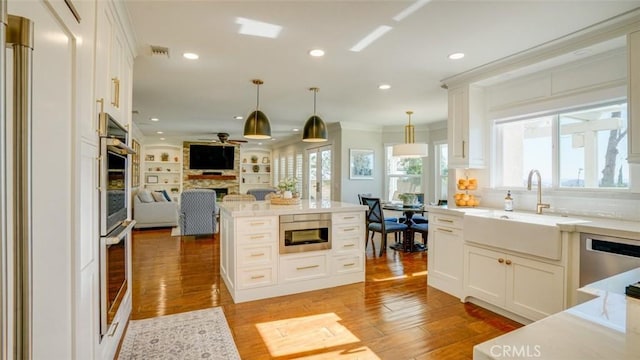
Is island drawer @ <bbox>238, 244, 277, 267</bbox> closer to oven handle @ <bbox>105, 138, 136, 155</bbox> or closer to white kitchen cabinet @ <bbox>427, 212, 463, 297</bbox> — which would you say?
oven handle @ <bbox>105, 138, 136, 155</bbox>

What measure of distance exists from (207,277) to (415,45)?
3.48 metres

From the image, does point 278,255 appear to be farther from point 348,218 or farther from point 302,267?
point 348,218

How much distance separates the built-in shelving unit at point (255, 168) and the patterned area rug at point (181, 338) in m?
9.39

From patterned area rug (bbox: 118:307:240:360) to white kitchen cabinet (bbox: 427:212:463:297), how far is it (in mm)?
2256

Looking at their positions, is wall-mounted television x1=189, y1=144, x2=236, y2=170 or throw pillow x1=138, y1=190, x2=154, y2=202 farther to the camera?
wall-mounted television x1=189, y1=144, x2=236, y2=170

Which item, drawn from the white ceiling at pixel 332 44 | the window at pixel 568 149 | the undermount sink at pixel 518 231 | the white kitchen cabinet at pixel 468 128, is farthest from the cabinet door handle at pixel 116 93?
the window at pixel 568 149

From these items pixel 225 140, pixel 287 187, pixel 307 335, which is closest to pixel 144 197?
pixel 225 140

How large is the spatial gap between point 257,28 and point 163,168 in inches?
370

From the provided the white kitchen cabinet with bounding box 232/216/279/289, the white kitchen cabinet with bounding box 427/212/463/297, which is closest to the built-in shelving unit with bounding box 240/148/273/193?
the white kitchen cabinet with bounding box 232/216/279/289

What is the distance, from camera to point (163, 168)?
10.7 metres

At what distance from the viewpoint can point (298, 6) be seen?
2.25m

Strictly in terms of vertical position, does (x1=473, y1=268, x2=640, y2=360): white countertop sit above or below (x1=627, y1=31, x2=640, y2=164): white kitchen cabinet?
below

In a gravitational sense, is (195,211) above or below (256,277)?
above

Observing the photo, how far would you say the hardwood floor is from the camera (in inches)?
91.5
